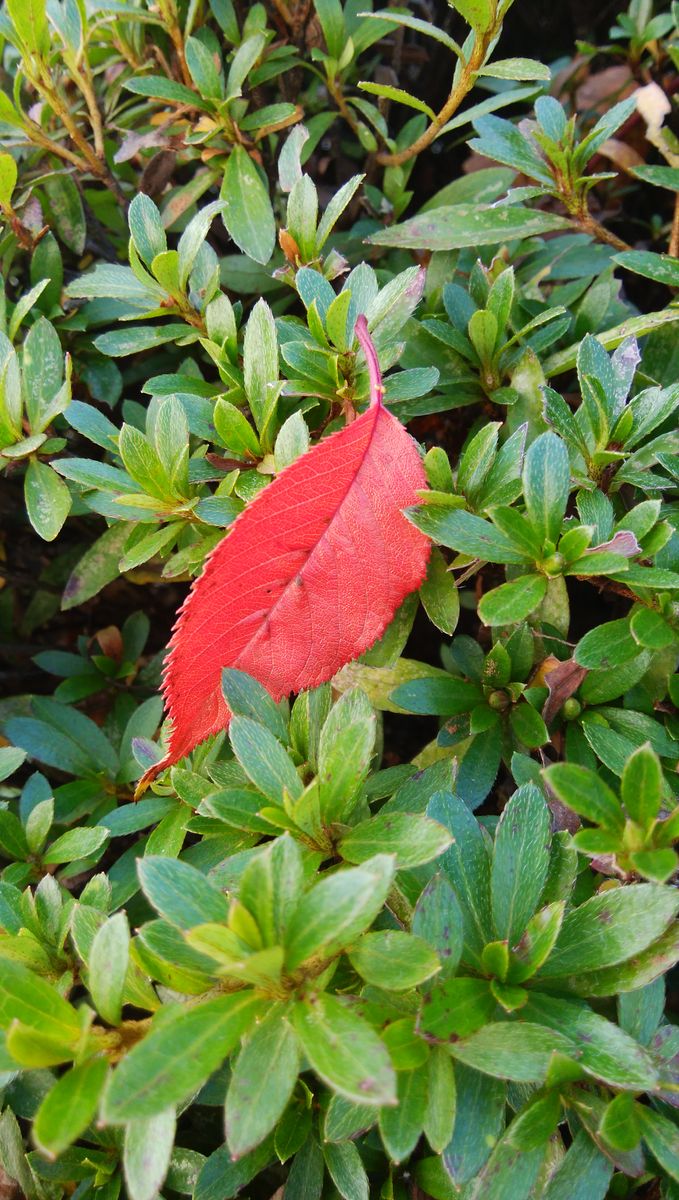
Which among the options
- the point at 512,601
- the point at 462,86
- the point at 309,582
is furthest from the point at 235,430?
the point at 462,86

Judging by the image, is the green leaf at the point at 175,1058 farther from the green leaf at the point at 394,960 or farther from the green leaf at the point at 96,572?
the green leaf at the point at 96,572

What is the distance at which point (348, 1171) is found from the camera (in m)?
1.04

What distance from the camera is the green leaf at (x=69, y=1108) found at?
0.77 m

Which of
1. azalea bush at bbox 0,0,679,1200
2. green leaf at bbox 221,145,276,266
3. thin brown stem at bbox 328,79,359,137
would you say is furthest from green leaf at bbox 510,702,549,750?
thin brown stem at bbox 328,79,359,137

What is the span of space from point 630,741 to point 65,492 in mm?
915

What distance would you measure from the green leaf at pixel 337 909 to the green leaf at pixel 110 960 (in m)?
0.17

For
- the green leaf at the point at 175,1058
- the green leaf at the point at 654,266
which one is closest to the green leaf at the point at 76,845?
the green leaf at the point at 175,1058

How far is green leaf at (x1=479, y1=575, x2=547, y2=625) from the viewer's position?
43.5 inches

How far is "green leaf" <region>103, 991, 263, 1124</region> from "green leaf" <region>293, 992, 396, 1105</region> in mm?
63

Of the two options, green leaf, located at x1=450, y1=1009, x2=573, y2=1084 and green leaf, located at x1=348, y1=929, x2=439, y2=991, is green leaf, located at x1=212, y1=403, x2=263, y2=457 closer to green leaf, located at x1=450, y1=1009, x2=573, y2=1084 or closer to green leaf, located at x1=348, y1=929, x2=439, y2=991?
green leaf, located at x1=348, y1=929, x2=439, y2=991

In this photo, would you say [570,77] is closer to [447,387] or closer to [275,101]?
[275,101]

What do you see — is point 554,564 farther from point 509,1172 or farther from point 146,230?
point 146,230

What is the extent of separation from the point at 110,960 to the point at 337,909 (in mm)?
254

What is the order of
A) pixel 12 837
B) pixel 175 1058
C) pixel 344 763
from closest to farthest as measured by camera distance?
pixel 175 1058 < pixel 344 763 < pixel 12 837
